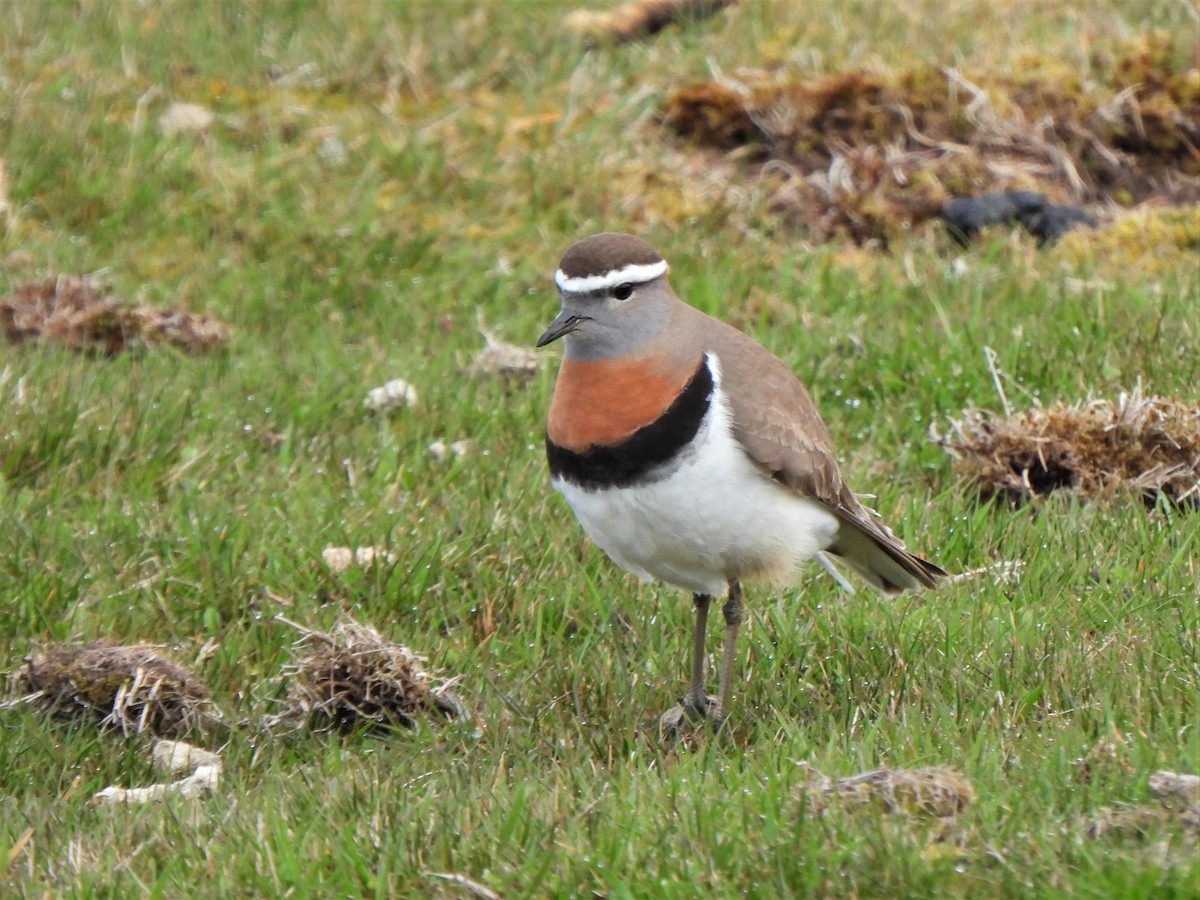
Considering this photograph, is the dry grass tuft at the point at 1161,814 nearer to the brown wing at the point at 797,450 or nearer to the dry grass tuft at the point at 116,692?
the brown wing at the point at 797,450

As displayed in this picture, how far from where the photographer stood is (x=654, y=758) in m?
5.00

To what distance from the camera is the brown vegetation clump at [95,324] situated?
26.9 ft

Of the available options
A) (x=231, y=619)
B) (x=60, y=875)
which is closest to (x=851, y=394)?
(x=231, y=619)

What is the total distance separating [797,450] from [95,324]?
4.14 meters

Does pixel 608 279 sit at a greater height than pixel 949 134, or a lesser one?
greater

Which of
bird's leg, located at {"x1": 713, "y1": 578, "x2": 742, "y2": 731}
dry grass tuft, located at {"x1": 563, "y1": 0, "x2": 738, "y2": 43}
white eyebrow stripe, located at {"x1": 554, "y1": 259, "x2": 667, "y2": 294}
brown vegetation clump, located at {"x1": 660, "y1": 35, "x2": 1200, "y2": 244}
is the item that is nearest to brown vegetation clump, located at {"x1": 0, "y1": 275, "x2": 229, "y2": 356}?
white eyebrow stripe, located at {"x1": 554, "y1": 259, "x2": 667, "y2": 294}

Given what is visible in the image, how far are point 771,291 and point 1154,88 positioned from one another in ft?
9.70

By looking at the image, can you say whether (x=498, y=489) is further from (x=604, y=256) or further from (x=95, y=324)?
(x=95, y=324)

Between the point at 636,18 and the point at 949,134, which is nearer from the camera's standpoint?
the point at 949,134

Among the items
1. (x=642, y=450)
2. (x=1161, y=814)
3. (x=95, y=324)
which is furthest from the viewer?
(x=95, y=324)

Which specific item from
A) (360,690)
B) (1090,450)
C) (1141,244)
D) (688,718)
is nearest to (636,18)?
(1141,244)

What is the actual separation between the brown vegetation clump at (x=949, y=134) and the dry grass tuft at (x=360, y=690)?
4771mm

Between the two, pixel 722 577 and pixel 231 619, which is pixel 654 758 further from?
pixel 231 619

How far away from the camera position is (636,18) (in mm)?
11281
